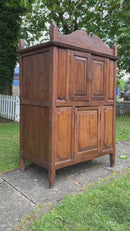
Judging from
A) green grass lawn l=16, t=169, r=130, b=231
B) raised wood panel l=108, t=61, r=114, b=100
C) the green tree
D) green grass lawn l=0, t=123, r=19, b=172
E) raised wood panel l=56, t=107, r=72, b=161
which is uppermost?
the green tree

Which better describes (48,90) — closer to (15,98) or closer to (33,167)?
(33,167)

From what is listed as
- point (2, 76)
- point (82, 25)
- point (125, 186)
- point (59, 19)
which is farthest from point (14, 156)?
point (59, 19)

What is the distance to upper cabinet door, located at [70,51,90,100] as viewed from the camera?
3082 mm

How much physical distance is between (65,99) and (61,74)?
0.37 meters

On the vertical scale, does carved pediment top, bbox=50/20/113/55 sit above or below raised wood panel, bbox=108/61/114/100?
Result: above

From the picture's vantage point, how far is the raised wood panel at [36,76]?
2928 millimetres

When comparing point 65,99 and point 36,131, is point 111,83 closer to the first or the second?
point 65,99

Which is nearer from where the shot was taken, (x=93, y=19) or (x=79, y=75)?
(x=79, y=75)

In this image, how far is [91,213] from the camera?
227 centimetres

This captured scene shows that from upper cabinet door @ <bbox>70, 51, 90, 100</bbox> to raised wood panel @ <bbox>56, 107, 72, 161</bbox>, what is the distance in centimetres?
30

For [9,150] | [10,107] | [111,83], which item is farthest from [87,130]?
[10,107]

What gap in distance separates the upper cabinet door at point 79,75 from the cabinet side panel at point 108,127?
61cm

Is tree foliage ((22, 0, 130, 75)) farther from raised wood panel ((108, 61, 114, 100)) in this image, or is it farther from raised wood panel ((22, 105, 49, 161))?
raised wood panel ((22, 105, 49, 161))

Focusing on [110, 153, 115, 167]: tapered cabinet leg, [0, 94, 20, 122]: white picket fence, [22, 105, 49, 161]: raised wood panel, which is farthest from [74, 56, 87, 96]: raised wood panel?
[0, 94, 20, 122]: white picket fence
